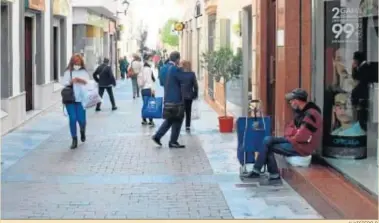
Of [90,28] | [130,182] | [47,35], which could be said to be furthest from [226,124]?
[90,28]

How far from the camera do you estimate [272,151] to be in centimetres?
860

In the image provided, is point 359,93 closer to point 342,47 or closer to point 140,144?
point 342,47

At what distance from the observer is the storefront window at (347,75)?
879 centimetres

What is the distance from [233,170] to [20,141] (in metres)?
5.13

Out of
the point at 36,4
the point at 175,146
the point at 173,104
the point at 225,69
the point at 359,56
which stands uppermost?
the point at 36,4

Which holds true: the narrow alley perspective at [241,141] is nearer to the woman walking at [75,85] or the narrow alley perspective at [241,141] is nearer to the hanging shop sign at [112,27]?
the woman walking at [75,85]

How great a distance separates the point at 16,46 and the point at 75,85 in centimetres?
→ 384

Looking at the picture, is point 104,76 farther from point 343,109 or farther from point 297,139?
point 297,139

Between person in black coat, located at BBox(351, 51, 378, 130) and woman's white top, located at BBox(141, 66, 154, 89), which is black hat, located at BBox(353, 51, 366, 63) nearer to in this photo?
person in black coat, located at BBox(351, 51, 378, 130)

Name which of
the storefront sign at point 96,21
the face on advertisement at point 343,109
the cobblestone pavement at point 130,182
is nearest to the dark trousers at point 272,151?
the cobblestone pavement at point 130,182

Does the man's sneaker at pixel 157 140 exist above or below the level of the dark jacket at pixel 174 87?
below

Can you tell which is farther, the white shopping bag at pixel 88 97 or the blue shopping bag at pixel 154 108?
the blue shopping bag at pixel 154 108

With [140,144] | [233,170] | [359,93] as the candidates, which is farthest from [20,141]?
[359,93]

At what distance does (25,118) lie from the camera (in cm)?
1642
